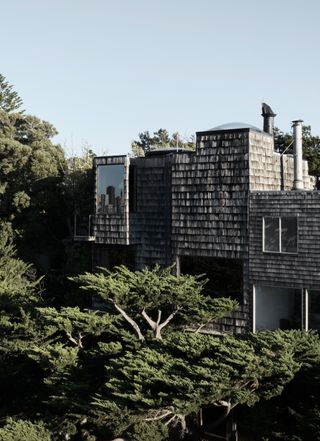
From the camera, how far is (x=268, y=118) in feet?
80.5

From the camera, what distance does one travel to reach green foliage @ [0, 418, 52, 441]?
54.2ft

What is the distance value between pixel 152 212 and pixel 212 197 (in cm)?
316

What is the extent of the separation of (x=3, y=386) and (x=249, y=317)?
11.0m

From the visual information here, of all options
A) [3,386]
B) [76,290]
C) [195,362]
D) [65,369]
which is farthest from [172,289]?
[76,290]

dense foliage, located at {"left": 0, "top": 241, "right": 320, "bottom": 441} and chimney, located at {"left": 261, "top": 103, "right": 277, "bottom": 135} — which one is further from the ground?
chimney, located at {"left": 261, "top": 103, "right": 277, "bottom": 135}

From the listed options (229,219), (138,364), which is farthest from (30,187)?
(138,364)

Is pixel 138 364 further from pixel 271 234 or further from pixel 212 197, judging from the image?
pixel 212 197

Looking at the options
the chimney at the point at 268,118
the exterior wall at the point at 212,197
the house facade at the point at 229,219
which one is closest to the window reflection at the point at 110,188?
the house facade at the point at 229,219

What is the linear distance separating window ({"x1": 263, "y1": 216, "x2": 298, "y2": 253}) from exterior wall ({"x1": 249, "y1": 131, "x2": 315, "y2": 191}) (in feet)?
5.38

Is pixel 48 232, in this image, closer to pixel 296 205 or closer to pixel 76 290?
pixel 76 290

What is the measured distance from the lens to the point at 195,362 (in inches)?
639

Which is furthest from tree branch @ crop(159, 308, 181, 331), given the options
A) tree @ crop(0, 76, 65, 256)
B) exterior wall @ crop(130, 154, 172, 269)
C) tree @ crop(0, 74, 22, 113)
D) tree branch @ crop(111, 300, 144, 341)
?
tree @ crop(0, 74, 22, 113)

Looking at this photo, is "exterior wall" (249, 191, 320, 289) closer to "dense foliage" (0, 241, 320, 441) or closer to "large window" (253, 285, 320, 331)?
"large window" (253, 285, 320, 331)

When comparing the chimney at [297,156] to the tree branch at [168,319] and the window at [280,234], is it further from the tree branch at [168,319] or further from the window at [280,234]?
the tree branch at [168,319]
